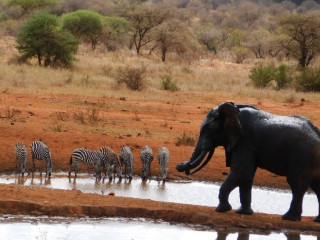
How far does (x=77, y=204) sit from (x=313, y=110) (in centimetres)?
1728

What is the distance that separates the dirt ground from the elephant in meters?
0.49

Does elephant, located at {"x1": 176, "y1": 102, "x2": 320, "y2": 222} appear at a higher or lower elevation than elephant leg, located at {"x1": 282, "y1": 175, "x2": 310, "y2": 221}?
higher

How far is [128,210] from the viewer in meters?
10.3

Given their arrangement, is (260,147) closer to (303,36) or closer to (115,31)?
(303,36)

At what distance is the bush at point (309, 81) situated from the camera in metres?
33.3

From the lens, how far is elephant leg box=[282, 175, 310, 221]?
32.5 ft

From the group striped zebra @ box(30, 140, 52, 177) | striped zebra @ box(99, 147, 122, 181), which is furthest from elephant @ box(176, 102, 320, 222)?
striped zebra @ box(30, 140, 52, 177)

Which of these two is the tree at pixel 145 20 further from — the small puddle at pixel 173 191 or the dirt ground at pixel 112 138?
the small puddle at pixel 173 191

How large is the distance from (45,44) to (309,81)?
1278cm

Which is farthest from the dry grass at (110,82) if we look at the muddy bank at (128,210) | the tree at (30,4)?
the tree at (30,4)

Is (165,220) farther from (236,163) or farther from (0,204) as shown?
(0,204)

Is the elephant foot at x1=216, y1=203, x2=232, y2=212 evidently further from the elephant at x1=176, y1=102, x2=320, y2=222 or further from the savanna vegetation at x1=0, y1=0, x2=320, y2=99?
the savanna vegetation at x1=0, y1=0, x2=320, y2=99

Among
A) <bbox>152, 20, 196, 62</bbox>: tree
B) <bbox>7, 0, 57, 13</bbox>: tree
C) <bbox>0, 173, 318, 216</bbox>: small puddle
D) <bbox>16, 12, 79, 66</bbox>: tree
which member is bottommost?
<bbox>0, 173, 318, 216</bbox>: small puddle

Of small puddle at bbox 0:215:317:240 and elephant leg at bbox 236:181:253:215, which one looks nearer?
small puddle at bbox 0:215:317:240
